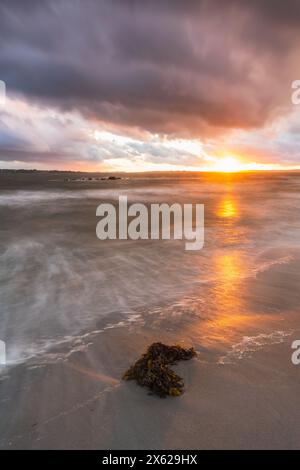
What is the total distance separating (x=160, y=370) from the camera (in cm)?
447

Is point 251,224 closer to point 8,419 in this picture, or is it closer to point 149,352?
point 149,352

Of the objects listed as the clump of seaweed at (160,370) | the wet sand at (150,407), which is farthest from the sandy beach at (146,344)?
the clump of seaweed at (160,370)

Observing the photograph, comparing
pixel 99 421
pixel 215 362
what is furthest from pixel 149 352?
pixel 99 421

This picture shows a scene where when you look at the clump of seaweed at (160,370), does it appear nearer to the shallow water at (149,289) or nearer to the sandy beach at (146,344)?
the sandy beach at (146,344)

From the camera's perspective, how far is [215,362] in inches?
190

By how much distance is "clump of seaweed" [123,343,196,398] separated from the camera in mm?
4254

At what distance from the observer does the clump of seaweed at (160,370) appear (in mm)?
4254

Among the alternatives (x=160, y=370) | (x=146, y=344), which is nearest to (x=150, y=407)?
(x=160, y=370)

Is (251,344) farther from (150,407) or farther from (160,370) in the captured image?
(150,407)

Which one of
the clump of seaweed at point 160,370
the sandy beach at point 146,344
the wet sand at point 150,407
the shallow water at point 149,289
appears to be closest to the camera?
the wet sand at point 150,407

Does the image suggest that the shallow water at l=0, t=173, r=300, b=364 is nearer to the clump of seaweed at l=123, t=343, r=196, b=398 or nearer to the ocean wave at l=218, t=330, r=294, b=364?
the ocean wave at l=218, t=330, r=294, b=364

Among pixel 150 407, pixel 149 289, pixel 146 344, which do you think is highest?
pixel 149 289

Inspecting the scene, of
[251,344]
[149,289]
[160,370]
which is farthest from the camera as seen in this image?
[149,289]

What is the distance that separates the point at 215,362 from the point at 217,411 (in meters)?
0.97
